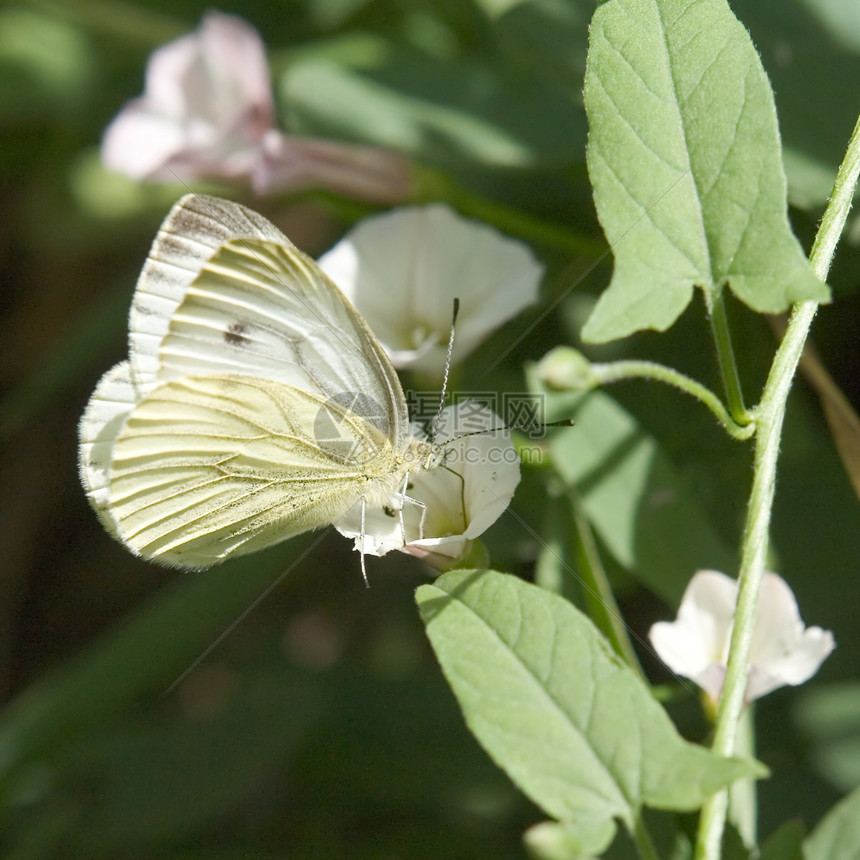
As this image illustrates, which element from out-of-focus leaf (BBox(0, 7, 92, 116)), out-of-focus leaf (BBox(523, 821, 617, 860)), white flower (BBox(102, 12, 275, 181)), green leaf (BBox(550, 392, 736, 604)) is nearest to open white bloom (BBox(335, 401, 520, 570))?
green leaf (BBox(550, 392, 736, 604))

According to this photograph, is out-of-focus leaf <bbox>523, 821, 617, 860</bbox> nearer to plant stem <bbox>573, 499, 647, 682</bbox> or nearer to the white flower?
plant stem <bbox>573, 499, 647, 682</bbox>

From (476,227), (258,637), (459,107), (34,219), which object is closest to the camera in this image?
(476,227)

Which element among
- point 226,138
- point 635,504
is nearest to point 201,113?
point 226,138

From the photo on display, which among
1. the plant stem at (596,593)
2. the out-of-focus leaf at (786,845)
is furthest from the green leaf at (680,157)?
the out-of-focus leaf at (786,845)

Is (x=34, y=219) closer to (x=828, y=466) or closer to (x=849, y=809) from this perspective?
(x=828, y=466)

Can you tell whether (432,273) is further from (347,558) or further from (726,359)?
(347,558)

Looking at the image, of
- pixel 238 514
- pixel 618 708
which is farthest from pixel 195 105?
pixel 618 708
